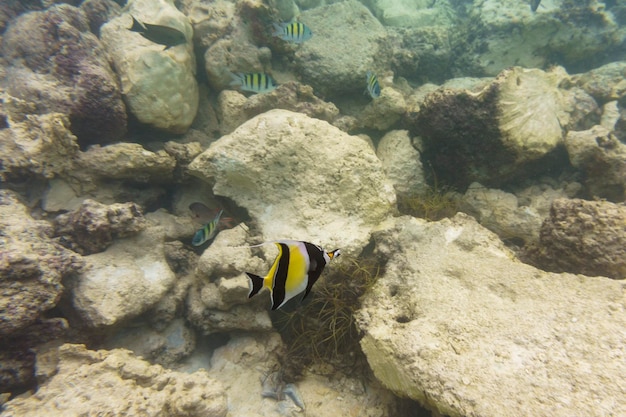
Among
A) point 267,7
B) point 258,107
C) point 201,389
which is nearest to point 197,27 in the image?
point 267,7

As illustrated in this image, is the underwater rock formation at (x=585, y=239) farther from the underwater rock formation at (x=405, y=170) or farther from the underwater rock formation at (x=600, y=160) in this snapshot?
the underwater rock formation at (x=405, y=170)

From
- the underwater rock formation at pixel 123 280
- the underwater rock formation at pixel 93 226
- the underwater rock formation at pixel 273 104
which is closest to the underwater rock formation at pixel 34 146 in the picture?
the underwater rock formation at pixel 93 226

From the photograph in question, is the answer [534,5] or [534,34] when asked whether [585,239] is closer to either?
[534,34]

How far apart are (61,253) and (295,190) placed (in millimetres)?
2259

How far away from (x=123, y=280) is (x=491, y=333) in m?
3.23

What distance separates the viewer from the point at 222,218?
382cm

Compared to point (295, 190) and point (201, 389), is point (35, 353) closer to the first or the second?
point (201, 389)

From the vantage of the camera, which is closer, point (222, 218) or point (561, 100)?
point (222, 218)

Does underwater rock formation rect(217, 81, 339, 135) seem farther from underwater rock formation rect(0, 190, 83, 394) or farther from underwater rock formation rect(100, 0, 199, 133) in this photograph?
underwater rock formation rect(0, 190, 83, 394)

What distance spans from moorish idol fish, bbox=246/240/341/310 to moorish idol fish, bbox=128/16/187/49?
3.90 metres

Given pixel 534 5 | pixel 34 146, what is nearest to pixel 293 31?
pixel 34 146

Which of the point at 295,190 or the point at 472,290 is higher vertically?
the point at 295,190

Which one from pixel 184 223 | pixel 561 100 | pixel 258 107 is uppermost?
pixel 561 100

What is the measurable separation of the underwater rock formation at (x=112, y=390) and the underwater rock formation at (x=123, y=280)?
17.1 inches
